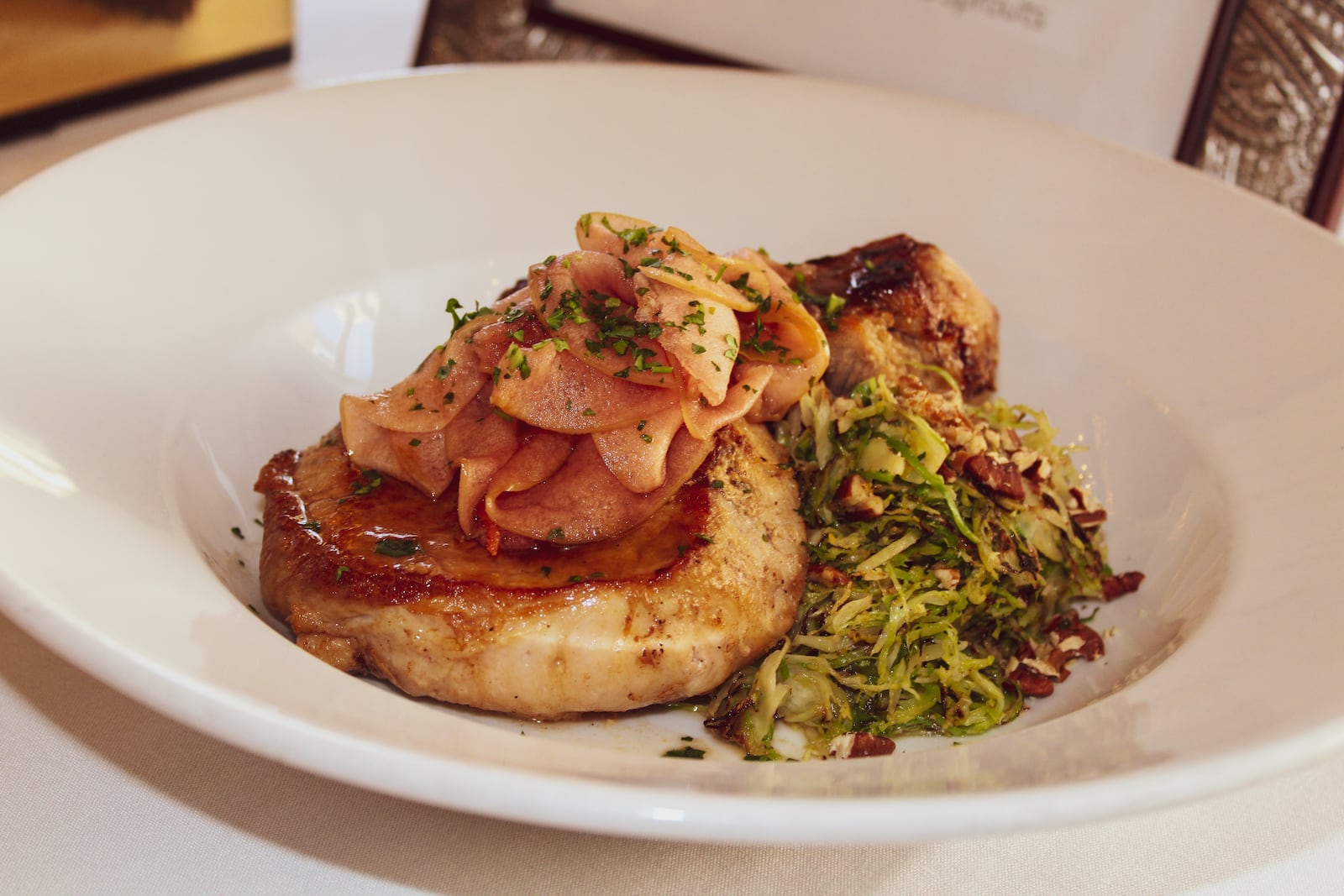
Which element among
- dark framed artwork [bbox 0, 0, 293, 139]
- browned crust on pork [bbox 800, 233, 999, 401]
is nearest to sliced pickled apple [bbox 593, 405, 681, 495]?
browned crust on pork [bbox 800, 233, 999, 401]

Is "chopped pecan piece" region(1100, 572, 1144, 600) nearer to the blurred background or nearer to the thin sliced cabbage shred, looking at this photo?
the thin sliced cabbage shred

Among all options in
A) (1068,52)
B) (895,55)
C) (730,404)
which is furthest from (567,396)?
(1068,52)

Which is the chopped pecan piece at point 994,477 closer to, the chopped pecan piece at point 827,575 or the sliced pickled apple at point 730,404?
the chopped pecan piece at point 827,575

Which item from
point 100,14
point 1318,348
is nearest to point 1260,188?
point 1318,348

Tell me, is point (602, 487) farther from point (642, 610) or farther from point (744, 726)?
point (744, 726)

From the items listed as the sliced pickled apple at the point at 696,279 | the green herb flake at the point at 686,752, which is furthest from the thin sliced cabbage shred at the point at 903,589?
the sliced pickled apple at the point at 696,279

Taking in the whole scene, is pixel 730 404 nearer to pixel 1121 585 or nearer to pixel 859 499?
pixel 859 499
